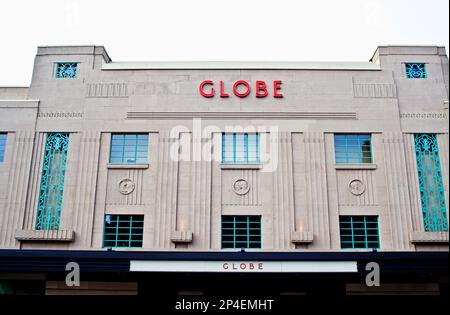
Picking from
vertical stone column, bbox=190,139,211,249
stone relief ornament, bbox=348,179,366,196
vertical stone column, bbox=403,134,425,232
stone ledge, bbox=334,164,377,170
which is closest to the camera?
vertical stone column, bbox=190,139,211,249

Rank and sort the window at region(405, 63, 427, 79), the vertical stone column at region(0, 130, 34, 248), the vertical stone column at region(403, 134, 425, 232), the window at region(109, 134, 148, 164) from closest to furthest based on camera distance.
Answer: the vertical stone column at region(0, 130, 34, 248) → the vertical stone column at region(403, 134, 425, 232) → the window at region(109, 134, 148, 164) → the window at region(405, 63, 427, 79)

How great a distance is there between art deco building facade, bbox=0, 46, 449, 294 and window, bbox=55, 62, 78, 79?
97 millimetres

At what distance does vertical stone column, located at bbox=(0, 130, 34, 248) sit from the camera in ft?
68.6

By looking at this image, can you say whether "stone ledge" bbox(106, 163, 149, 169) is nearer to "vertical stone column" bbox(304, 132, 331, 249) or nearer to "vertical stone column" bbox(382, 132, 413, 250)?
"vertical stone column" bbox(304, 132, 331, 249)

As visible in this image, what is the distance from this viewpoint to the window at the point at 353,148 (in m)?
22.3

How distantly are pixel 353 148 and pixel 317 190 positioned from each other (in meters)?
2.82

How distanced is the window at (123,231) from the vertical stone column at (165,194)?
0.84m

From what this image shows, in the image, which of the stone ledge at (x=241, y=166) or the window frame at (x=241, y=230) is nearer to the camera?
the window frame at (x=241, y=230)

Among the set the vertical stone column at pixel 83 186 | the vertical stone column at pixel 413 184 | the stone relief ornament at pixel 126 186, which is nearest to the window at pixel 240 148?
the stone relief ornament at pixel 126 186

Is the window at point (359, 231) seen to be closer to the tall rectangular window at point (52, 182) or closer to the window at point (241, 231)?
the window at point (241, 231)

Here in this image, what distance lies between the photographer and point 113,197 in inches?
850

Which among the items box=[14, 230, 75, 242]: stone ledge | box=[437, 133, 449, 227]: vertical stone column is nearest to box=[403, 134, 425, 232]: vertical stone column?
box=[437, 133, 449, 227]: vertical stone column

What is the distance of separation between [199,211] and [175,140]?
11.5 ft

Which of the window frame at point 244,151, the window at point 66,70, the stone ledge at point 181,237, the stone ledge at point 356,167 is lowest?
the stone ledge at point 181,237
